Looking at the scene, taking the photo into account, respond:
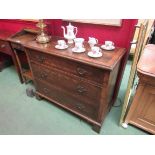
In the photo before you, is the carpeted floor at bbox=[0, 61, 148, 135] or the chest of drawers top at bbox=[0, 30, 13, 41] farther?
the chest of drawers top at bbox=[0, 30, 13, 41]

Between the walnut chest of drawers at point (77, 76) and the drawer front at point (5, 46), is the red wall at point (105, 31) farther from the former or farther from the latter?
the drawer front at point (5, 46)

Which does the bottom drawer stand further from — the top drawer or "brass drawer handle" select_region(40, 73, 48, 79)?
the top drawer

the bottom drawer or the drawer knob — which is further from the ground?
the drawer knob

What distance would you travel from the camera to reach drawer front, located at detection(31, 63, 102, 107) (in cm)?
126

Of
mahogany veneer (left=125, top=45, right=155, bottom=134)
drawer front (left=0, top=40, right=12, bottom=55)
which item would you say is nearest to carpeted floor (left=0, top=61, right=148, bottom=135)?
mahogany veneer (left=125, top=45, right=155, bottom=134)

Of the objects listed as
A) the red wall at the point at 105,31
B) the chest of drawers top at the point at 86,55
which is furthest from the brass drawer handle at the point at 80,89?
the red wall at the point at 105,31

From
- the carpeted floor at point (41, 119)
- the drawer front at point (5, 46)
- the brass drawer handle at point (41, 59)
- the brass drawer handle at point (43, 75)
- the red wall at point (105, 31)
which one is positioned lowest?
the carpeted floor at point (41, 119)

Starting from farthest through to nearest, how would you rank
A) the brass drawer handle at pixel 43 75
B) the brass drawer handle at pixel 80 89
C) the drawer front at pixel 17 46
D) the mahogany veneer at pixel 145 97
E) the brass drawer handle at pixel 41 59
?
the drawer front at pixel 17 46 → the brass drawer handle at pixel 43 75 → the brass drawer handle at pixel 41 59 → the brass drawer handle at pixel 80 89 → the mahogany veneer at pixel 145 97

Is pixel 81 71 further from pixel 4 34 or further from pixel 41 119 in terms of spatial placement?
pixel 4 34

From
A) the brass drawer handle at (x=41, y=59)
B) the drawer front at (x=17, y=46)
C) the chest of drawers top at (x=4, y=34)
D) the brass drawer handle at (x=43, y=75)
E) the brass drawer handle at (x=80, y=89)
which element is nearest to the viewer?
the brass drawer handle at (x=80, y=89)

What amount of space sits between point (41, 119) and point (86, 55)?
1.05 metres

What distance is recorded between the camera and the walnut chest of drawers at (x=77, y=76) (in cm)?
112

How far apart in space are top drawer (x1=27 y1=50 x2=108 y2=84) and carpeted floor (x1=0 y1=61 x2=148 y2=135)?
2.30 ft
